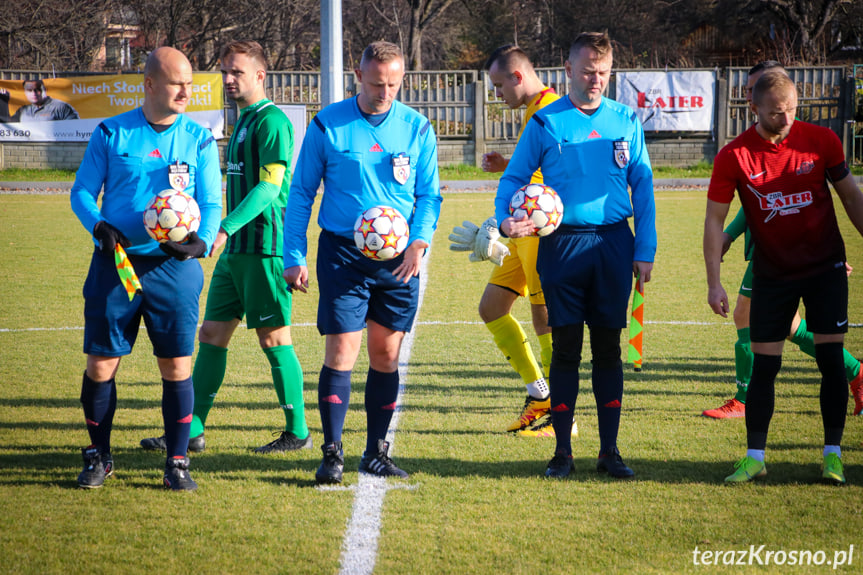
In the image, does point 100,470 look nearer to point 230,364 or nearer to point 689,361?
point 230,364

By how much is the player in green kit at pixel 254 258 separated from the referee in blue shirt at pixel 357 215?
1.22ft

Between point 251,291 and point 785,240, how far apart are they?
2.78m

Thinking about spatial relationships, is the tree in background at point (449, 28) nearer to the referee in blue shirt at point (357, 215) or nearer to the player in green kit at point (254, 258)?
the player in green kit at point (254, 258)

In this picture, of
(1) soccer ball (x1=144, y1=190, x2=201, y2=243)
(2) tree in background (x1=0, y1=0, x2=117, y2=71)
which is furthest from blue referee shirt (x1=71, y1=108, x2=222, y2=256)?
(2) tree in background (x1=0, y1=0, x2=117, y2=71)

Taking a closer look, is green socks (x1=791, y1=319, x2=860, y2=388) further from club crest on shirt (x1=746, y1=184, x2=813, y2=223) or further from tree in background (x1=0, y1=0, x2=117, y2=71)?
tree in background (x1=0, y1=0, x2=117, y2=71)

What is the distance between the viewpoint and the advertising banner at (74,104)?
869 inches

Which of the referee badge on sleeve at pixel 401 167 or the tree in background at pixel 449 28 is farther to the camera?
the tree in background at pixel 449 28

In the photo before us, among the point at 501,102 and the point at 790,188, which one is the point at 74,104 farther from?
the point at 790,188

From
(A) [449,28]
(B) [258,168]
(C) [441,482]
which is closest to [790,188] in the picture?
(C) [441,482]

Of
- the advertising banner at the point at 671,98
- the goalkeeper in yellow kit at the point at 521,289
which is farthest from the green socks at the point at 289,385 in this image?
the advertising banner at the point at 671,98

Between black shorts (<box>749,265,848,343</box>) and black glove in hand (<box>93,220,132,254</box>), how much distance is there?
10.0 feet

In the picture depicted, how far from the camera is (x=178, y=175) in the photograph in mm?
3957

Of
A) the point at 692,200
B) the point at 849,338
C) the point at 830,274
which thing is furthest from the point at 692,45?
the point at 830,274

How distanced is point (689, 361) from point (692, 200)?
1287 cm
